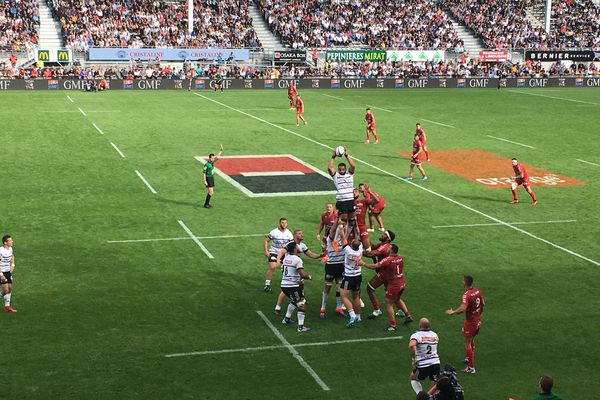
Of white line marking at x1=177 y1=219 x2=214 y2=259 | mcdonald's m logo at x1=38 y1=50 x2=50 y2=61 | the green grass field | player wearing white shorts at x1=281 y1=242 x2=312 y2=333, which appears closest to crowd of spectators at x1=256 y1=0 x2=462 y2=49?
mcdonald's m logo at x1=38 y1=50 x2=50 y2=61

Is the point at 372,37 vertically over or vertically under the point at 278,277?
over

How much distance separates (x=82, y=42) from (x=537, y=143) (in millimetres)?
43098

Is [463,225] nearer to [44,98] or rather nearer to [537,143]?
[537,143]

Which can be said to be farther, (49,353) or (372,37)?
(372,37)

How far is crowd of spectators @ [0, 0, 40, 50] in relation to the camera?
69.6 m

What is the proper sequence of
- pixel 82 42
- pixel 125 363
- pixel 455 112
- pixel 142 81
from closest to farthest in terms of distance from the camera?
pixel 125 363, pixel 455 112, pixel 142 81, pixel 82 42

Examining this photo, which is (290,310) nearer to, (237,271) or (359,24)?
(237,271)

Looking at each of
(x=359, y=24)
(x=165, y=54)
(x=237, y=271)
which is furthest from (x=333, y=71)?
(x=237, y=271)

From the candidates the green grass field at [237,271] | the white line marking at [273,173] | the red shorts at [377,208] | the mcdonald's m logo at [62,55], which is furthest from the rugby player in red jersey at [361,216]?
the mcdonald's m logo at [62,55]

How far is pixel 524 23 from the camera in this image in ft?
287

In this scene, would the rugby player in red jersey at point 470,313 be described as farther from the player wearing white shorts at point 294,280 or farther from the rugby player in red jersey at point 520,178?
the rugby player in red jersey at point 520,178

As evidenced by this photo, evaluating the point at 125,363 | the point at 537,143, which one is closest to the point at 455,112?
the point at 537,143

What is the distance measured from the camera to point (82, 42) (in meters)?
71.0

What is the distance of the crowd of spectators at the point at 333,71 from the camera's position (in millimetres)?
65375
